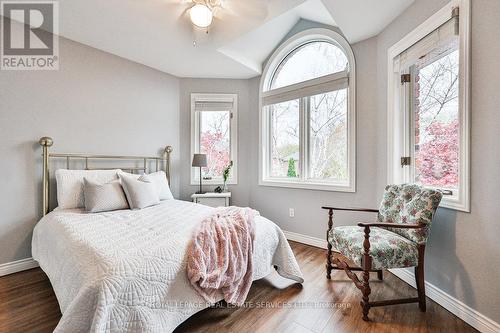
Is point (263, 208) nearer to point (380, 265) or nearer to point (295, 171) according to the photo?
point (295, 171)

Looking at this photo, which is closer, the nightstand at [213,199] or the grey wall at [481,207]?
the grey wall at [481,207]

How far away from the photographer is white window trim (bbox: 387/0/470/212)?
159 cm

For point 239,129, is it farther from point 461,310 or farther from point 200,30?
point 461,310

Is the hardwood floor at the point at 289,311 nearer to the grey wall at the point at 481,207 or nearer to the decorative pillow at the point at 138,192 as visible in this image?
the grey wall at the point at 481,207

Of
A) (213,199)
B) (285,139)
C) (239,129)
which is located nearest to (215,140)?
(239,129)

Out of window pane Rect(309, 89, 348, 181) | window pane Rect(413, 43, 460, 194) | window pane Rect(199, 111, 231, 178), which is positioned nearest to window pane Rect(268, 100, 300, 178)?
window pane Rect(309, 89, 348, 181)

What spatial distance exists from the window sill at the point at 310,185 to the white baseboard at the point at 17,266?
112 inches

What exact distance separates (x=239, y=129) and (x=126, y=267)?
112 inches

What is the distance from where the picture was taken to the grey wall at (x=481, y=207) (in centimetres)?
144

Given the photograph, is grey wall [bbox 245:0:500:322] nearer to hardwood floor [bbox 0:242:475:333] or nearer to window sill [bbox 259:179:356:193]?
window sill [bbox 259:179:356:193]

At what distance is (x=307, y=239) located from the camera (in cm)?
310

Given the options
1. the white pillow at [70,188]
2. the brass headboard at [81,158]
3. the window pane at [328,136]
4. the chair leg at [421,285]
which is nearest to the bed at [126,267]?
the white pillow at [70,188]

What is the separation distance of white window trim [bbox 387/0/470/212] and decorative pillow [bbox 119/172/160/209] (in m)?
2.55

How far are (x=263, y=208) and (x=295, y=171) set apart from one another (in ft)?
2.59
